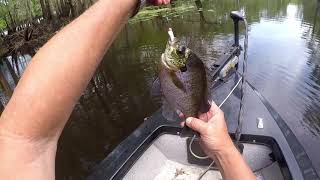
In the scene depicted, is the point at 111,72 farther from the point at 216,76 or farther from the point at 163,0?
the point at 163,0

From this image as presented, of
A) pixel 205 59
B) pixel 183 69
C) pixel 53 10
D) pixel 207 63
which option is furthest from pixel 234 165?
pixel 53 10

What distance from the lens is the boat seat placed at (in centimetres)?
365

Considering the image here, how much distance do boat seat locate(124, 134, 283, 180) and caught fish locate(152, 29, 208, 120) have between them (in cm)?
175

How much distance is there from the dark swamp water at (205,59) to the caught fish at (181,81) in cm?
463

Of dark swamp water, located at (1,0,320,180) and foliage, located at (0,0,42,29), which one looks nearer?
dark swamp water, located at (1,0,320,180)

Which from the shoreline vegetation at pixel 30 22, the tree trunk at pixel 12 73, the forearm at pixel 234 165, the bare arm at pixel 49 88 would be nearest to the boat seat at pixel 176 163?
the forearm at pixel 234 165

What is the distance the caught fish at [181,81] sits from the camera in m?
1.87

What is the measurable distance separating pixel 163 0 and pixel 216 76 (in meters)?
3.86

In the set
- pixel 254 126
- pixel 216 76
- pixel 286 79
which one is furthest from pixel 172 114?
pixel 286 79

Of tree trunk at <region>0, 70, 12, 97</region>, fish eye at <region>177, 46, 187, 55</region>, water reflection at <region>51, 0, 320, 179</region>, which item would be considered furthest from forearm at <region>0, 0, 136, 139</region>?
tree trunk at <region>0, 70, 12, 97</region>

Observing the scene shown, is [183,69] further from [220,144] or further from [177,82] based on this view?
[220,144]

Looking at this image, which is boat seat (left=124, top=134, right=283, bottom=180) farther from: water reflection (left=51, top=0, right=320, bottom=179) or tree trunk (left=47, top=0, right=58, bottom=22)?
tree trunk (left=47, top=0, right=58, bottom=22)

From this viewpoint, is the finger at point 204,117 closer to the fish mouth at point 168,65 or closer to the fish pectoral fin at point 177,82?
the fish pectoral fin at point 177,82

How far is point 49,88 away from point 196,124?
1.13 m
